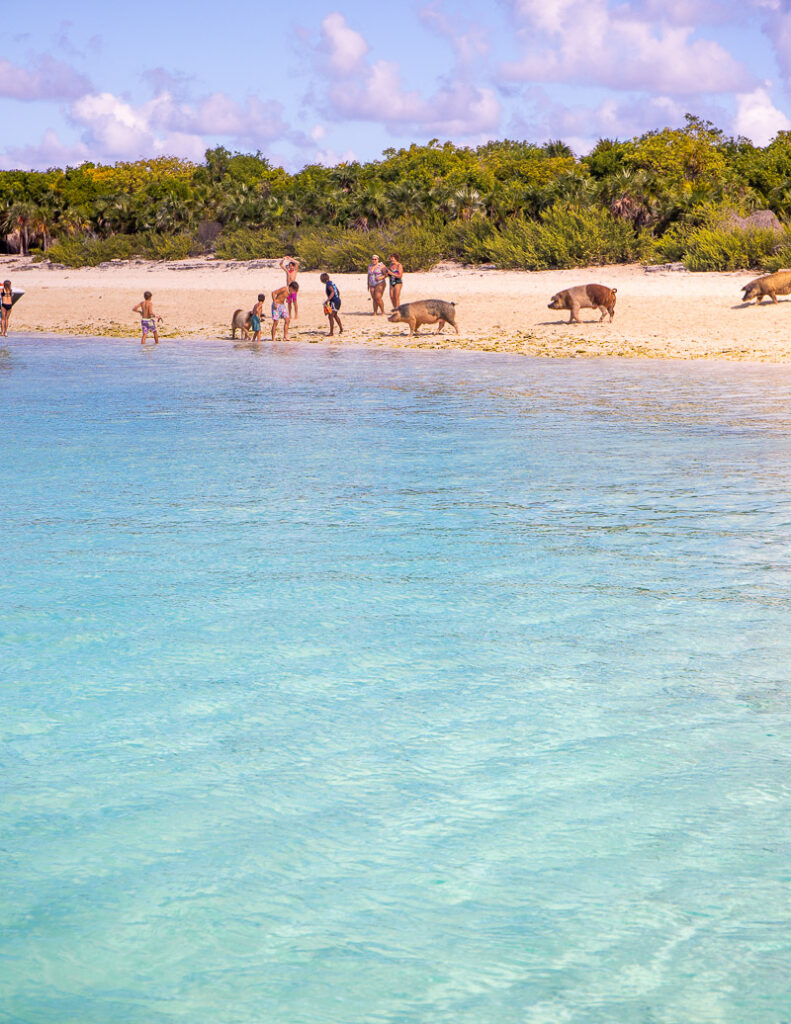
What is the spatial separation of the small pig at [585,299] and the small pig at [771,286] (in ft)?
9.13

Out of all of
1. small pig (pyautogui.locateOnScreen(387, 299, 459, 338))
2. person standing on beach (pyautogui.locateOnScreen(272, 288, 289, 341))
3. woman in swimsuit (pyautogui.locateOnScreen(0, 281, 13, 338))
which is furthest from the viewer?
woman in swimsuit (pyautogui.locateOnScreen(0, 281, 13, 338))

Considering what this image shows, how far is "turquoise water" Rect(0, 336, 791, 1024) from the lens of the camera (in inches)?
138

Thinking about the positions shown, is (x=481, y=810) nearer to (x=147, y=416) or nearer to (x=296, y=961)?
(x=296, y=961)

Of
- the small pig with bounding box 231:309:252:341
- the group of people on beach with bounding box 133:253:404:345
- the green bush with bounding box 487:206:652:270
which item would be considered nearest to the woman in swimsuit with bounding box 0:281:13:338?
the group of people on beach with bounding box 133:253:404:345

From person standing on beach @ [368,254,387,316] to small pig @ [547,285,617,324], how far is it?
4.34 meters

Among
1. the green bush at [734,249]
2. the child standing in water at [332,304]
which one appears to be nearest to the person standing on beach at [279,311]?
the child standing in water at [332,304]

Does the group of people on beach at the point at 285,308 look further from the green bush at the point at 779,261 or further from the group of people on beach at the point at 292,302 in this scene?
the green bush at the point at 779,261

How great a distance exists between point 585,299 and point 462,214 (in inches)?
697

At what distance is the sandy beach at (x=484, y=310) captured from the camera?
22.5 metres

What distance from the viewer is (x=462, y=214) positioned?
40438 mm

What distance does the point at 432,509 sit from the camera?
949cm

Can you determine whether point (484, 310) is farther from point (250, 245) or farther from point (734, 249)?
point (250, 245)

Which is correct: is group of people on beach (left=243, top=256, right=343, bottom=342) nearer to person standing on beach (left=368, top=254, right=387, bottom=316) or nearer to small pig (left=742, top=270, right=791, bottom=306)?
person standing on beach (left=368, top=254, right=387, bottom=316)

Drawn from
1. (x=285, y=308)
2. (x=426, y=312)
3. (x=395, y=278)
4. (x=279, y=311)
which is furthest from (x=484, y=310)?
(x=279, y=311)
